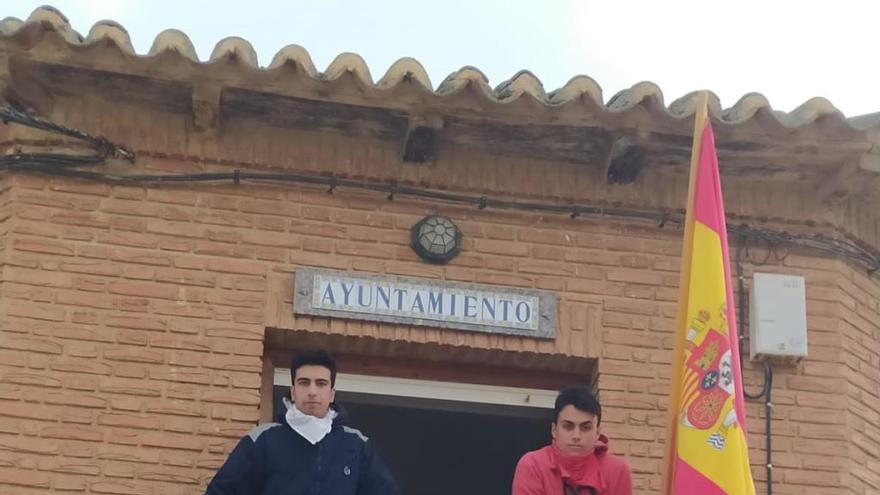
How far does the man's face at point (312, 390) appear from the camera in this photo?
21.5 feet

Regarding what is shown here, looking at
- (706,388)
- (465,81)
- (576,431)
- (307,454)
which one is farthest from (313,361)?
(706,388)

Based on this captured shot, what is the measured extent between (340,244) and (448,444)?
9.84 feet

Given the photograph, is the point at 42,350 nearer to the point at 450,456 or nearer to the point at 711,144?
the point at 711,144

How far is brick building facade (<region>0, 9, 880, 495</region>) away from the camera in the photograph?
7.02 meters

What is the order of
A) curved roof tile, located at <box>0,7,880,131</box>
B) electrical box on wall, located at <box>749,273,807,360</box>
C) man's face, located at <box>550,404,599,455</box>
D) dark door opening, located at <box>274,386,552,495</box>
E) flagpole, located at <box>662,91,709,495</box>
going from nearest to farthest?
flagpole, located at <box>662,91,709,495</box> < man's face, located at <box>550,404,599,455</box> < curved roof tile, located at <box>0,7,880,131</box> < electrical box on wall, located at <box>749,273,807,360</box> < dark door opening, located at <box>274,386,552,495</box>

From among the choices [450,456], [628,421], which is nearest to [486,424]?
[450,456]

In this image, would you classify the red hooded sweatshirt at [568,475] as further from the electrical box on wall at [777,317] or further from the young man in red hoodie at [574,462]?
the electrical box on wall at [777,317]

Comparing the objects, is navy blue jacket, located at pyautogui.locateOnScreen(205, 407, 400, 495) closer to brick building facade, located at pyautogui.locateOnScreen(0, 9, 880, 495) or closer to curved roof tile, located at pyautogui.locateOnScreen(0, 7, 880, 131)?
brick building facade, located at pyautogui.locateOnScreen(0, 9, 880, 495)

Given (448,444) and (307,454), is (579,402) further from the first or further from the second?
(448,444)

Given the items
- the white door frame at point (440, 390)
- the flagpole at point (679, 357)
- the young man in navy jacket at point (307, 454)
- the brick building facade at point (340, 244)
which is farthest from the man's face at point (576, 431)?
the white door frame at point (440, 390)

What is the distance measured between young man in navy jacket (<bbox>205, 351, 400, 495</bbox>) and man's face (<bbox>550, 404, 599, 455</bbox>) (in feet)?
2.32

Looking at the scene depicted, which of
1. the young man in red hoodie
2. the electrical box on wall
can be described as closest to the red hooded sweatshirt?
the young man in red hoodie

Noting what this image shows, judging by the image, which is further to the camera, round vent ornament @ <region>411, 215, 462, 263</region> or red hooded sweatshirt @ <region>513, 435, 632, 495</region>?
round vent ornament @ <region>411, 215, 462, 263</region>

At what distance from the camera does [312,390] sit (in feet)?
21.5
